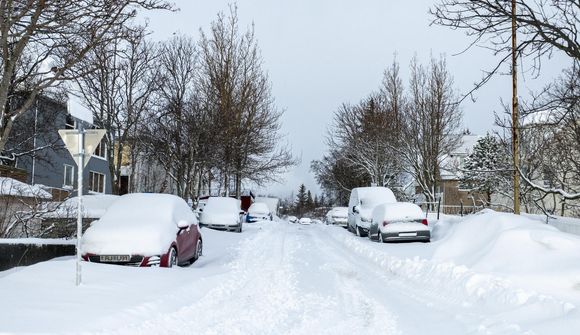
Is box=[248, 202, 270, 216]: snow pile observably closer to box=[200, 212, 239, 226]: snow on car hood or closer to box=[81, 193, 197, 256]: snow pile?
box=[200, 212, 239, 226]: snow on car hood

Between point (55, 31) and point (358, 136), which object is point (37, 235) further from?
point (358, 136)

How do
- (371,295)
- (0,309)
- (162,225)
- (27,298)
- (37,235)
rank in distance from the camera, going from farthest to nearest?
(37,235) < (162,225) < (371,295) < (27,298) < (0,309)

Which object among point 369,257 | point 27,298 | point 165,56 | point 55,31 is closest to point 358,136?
point 165,56

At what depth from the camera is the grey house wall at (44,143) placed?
28.0 metres

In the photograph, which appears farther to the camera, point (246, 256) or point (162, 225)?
point (246, 256)

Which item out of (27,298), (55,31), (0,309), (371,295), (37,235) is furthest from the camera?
(37,235)

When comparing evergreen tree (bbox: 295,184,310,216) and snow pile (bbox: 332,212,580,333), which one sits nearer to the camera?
snow pile (bbox: 332,212,580,333)

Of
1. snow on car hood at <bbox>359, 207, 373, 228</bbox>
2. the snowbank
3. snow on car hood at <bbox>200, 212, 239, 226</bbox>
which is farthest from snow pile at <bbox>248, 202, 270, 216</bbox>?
the snowbank

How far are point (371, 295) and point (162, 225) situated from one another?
16.2 feet

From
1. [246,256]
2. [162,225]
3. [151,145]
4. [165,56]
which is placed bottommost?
[246,256]

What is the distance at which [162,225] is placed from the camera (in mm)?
11664

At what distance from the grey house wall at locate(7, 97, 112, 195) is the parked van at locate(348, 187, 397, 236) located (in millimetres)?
13928

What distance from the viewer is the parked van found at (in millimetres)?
24297

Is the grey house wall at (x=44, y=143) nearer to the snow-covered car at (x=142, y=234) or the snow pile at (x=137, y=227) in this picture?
the snow pile at (x=137, y=227)
